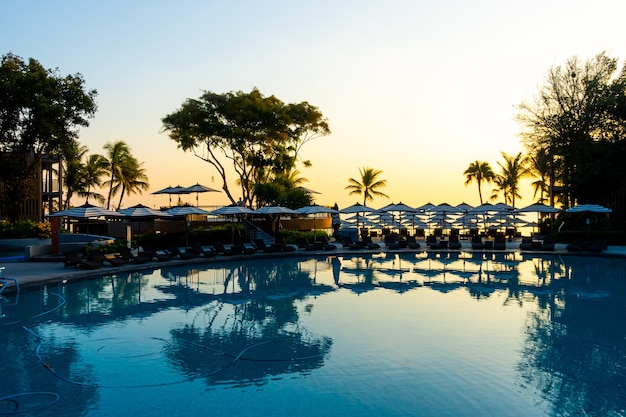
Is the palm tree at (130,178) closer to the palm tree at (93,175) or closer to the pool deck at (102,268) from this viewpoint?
the palm tree at (93,175)

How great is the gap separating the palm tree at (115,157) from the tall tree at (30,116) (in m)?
16.7

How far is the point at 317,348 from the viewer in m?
8.88

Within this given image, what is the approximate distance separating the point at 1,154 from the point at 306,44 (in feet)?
71.9

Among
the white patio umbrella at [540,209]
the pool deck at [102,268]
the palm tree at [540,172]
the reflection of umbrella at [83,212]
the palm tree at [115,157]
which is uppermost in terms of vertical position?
the palm tree at [115,157]

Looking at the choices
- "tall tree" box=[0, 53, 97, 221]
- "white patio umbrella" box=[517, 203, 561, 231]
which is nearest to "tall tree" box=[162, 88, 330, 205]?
"tall tree" box=[0, 53, 97, 221]

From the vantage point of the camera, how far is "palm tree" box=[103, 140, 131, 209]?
48.6m

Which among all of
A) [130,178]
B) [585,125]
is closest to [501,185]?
[585,125]

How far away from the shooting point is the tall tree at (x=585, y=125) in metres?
29.3

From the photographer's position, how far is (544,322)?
1075 centimetres

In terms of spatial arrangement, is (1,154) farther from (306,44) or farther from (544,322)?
(544,322)

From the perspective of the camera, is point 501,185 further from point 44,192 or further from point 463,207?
point 44,192

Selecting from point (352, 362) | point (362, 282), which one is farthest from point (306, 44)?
point (352, 362)

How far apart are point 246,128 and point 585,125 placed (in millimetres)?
23612

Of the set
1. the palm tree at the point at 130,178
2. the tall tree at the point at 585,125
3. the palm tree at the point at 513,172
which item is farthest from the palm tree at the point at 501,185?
the palm tree at the point at 130,178
